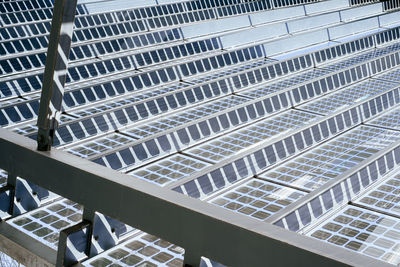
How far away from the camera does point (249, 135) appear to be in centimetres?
1723

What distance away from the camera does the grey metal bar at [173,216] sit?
366cm

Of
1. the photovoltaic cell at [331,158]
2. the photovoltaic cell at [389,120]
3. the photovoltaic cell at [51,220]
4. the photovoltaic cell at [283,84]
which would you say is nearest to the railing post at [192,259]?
the photovoltaic cell at [51,220]

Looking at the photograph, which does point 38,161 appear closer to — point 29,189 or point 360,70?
point 29,189

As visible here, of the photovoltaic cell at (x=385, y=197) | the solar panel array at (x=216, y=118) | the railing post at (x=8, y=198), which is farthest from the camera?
the photovoltaic cell at (x=385, y=197)

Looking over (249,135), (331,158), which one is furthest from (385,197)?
(249,135)

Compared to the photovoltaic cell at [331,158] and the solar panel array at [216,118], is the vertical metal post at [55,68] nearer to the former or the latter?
the solar panel array at [216,118]

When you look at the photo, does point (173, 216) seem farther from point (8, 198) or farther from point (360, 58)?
point (360, 58)

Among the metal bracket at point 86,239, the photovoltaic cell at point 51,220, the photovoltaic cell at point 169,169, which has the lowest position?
the photovoltaic cell at point 169,169

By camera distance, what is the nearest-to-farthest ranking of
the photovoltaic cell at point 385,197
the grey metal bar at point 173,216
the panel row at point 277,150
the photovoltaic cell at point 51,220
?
the grey metal bar at point 173,216, the photovoltaic cell at point 51,220, the photovoltaic cell at point 385,197, the panel row at point 277,150

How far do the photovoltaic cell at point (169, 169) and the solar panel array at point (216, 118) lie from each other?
0.05 metres

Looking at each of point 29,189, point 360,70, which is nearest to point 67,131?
point 29,189

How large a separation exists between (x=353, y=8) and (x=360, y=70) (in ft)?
62.8

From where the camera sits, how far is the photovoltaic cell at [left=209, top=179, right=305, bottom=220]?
12.1 metres

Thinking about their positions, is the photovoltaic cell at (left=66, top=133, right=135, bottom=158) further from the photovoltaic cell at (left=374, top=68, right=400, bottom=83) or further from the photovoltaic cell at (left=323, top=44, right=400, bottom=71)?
the photovoltaic cell at (left=374, top=68, right=400, bottom=83)
